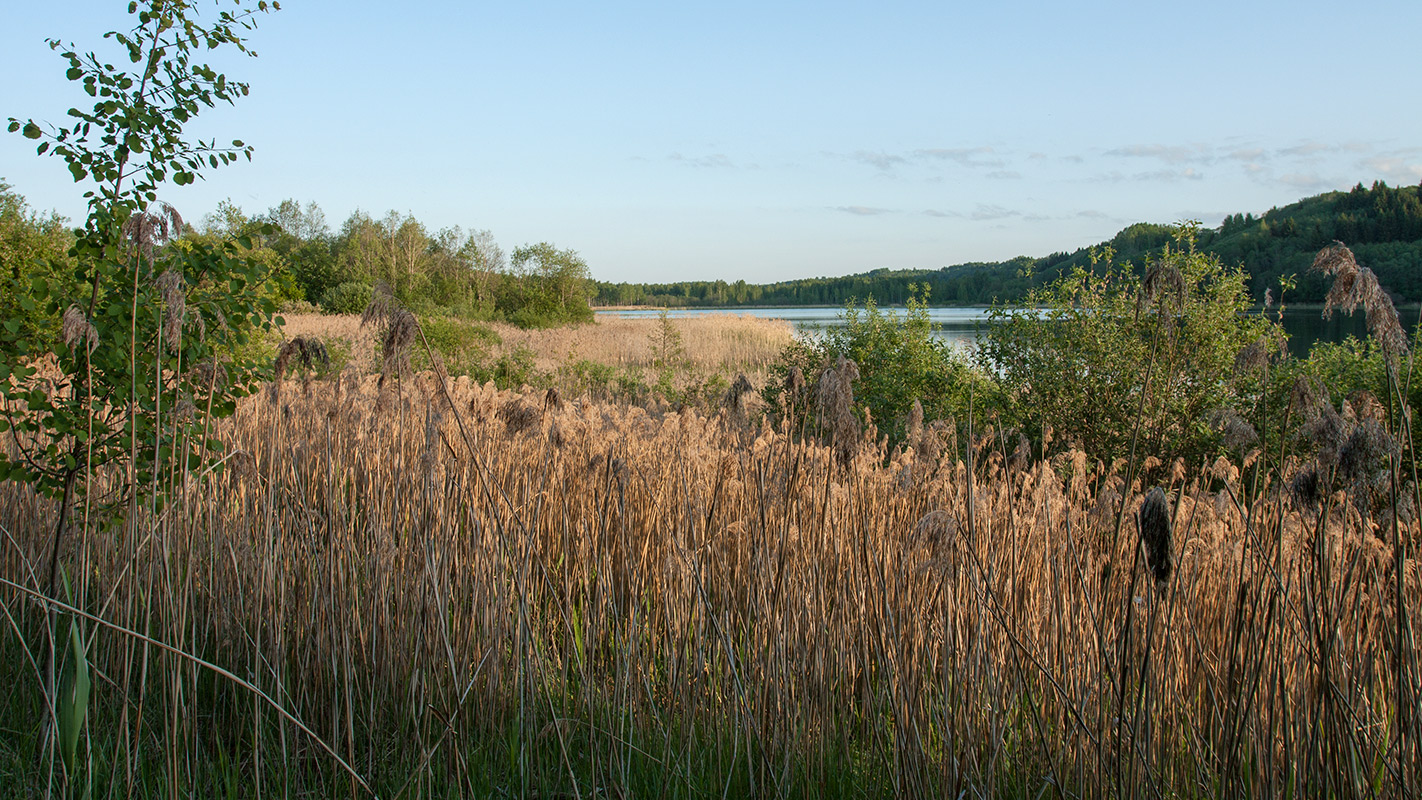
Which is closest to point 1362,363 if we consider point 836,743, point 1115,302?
point 1115,302

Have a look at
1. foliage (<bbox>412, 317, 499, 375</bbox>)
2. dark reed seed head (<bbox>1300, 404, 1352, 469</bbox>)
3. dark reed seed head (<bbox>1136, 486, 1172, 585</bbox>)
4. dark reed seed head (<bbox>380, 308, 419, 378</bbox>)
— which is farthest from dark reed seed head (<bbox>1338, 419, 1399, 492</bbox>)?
foliage (<bbox>412, 317, 499, 375</bbox>)

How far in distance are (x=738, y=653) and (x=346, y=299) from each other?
28728mm

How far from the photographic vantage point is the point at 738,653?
2.83m

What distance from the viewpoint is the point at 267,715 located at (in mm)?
2367

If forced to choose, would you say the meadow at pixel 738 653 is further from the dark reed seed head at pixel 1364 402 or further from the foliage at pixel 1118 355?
the foliage at pixel 1118 355

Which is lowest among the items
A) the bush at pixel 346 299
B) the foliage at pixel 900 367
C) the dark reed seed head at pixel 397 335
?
the foliage at pixel 900 367

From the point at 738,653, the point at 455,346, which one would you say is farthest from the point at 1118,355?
the point at 455,346

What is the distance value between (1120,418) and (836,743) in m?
4.39

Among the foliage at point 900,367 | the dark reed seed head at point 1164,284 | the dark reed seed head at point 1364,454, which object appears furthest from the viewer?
the foliage at point 900,367

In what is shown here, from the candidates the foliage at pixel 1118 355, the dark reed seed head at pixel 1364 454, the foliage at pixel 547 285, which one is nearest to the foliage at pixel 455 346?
the foliage at pixel 1118 355

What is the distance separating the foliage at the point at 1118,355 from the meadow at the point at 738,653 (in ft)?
7.91

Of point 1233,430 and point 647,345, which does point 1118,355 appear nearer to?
point 1233,430

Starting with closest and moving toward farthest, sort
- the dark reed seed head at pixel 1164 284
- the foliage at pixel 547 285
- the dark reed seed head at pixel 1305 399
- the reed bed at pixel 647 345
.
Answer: the dark reed seed head at pixel 1164 284 → the dark reed seed head at pixel 1305 399 → the reed bed at pixel 647 345 → the foliage at pixel 547 285

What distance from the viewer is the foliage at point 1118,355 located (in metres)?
5.63
